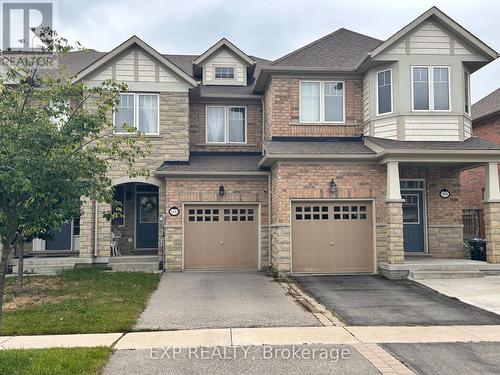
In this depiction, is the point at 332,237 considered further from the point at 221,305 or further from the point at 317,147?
the point at 221,305

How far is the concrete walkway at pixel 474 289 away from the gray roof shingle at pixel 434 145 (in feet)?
12.4

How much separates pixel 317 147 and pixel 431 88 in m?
4.19

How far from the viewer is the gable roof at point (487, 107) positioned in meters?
21.4

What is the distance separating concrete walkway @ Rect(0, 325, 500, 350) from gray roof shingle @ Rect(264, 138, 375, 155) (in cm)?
682

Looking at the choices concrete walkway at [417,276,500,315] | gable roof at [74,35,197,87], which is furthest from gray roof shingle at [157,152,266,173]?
concrete walkway at [417,276,500,315]

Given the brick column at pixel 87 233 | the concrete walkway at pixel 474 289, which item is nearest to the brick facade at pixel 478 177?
the concrete walkway at pixel 474 289

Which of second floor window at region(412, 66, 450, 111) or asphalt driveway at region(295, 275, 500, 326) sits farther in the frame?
second floor window at region(412, 66, 450, 111)

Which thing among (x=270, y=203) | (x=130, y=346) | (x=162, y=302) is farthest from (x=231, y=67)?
(x=130, y=346)

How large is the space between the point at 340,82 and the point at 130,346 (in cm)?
1187

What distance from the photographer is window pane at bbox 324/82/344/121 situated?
1588 cm

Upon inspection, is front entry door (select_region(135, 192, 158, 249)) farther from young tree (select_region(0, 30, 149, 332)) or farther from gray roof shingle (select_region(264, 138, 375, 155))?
young tree (select_region(0, 30, 149, 332))

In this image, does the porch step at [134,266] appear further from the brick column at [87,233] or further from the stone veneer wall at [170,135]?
the stone veneer wall at [170,135]

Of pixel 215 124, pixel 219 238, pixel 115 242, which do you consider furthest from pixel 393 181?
pixel 115 242

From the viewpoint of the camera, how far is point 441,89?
48.9 feet
